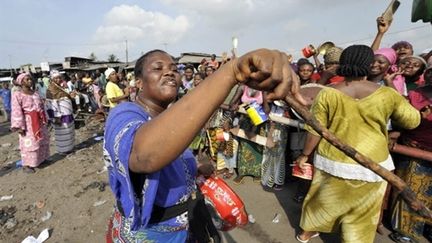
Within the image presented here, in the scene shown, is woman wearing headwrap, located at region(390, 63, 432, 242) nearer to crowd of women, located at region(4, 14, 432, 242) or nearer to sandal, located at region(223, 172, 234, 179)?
crowd of women, located at region(4, 14, 432, 242)

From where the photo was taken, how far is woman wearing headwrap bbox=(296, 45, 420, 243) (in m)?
2.35

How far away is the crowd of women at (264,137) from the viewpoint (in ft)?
2.68

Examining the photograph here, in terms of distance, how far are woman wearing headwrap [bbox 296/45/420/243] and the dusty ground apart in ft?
3.03

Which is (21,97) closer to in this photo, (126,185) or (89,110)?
(126,185)

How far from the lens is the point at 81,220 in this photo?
13.2 feet

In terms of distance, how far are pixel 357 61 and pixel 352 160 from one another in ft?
2.79

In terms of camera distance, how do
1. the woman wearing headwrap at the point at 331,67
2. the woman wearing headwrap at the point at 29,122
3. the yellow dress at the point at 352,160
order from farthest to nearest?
the woman wearing headwrap at the point at 29,122 → the woman wearing headwrap at the point at 331,67 → the yellow dress at the point at 352,160

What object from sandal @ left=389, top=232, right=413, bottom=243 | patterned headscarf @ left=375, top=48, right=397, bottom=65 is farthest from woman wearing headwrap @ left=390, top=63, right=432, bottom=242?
patterned headscarf @ left=375, top=48, right=397, bottom=65

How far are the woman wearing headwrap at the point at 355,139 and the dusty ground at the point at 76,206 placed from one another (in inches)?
36.3

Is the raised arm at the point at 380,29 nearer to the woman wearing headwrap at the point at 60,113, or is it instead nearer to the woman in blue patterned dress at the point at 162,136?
the woman in blue patterned dress at the point at 162,136

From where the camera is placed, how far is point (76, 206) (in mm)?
4445

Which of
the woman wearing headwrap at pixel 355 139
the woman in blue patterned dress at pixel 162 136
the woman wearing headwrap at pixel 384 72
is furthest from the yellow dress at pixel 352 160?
the woman in blue patterned dress at pixel 162 136

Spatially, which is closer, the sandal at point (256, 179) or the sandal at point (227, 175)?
the sandal at point (256, 179)

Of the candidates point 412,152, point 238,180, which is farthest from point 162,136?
point 238,180
